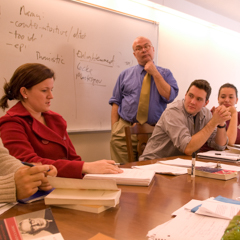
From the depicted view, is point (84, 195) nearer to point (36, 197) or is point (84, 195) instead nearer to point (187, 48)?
point (36, 197)

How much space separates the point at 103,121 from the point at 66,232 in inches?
96.1

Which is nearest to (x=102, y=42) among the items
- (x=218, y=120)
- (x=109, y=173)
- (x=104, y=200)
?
(x=218, y=120)

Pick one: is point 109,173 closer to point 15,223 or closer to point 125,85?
point 15,223

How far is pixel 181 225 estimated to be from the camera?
75 centimetres

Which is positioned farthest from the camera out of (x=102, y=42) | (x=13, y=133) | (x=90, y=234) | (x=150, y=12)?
(x=150, y=12)

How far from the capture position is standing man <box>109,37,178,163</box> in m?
2.82

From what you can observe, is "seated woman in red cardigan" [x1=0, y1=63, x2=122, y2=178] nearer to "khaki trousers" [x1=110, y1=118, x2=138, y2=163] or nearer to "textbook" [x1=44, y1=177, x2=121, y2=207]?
"textbook" [x1=44, y1=177, x2=121, y2=207]

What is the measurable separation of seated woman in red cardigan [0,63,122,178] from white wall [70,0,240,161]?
1.30 meters

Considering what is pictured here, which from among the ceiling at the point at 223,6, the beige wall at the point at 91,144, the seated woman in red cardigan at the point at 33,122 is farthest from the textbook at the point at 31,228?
the ceiling at the point at 223,6

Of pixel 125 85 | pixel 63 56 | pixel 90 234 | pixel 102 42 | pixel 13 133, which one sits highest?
pixel 102 42

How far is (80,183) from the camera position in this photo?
0.91 meters

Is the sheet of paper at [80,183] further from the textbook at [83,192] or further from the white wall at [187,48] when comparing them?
the white wall at [187,48]

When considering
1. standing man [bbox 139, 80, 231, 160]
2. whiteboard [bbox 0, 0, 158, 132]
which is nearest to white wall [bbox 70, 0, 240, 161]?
whiteboard [bbox 0, 0, 158, 132]

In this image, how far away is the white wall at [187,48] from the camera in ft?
10.5
